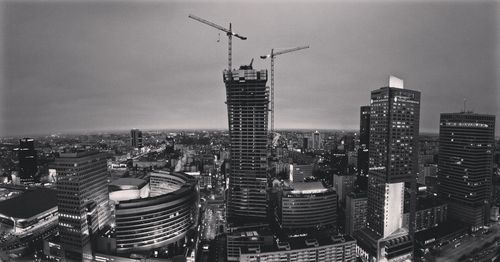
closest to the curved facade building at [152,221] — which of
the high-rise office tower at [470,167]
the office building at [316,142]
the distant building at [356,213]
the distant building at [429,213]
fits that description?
the distant building at [356,213]

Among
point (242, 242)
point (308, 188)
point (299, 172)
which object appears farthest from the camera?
point (299, 172)

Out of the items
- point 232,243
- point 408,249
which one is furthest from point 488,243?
point 232,243

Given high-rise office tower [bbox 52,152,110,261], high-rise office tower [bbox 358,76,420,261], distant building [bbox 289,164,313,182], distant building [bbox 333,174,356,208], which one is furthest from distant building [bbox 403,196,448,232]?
high-rise office tower [bbox 52,152,110,261]

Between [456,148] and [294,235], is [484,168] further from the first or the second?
[294,235]

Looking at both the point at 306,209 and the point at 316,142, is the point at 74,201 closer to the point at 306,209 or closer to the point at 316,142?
the point at 306,209

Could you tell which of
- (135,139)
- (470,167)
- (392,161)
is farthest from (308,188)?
(135,139)

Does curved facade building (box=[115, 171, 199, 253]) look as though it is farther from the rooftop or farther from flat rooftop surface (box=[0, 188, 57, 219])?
flat rooftop surface (box=[0, 188, 57, 219])
